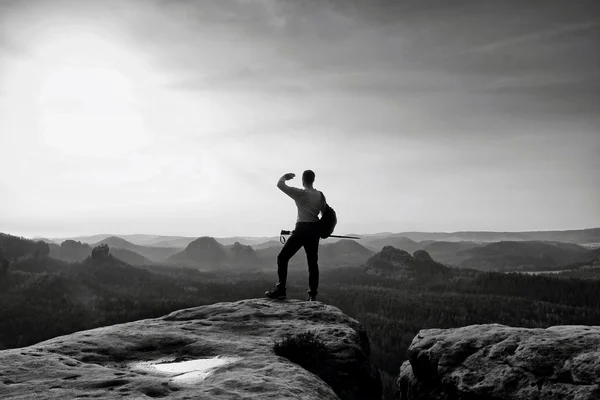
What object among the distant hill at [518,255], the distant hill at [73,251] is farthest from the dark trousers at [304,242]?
the distant hill at [73,251]

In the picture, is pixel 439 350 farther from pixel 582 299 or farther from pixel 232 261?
pixel 232 261

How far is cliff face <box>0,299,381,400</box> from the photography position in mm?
5426

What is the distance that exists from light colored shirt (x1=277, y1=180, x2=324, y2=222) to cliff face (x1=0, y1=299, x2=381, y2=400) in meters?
A: 2.85

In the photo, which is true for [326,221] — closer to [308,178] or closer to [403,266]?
[308,178]

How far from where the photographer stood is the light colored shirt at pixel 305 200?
35.7 ft

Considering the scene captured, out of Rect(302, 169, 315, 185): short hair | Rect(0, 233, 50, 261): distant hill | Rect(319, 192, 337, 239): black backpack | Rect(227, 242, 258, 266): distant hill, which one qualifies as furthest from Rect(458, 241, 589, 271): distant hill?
Rect(302, 169, 315, 185): short hair

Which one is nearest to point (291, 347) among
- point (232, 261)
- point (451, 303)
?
point (451, 303)

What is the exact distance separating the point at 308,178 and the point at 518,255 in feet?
623

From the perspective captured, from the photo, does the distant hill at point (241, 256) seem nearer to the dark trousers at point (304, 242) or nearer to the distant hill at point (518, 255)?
the distant hill at point (518, 255)

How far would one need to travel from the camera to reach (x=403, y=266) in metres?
114

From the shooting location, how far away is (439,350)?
888 centimetres

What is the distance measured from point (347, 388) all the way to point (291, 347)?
66.3 inches

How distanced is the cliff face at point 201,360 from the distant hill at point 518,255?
161 meters

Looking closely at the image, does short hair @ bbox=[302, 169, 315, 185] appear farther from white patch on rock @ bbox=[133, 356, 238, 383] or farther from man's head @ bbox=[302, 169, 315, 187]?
white patch on rock @ bbox=[133, 356, 238, 383]
